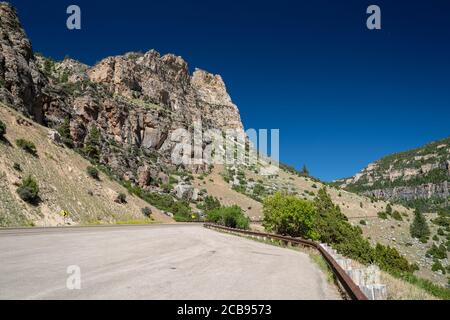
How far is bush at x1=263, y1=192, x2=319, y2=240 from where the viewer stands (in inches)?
2296

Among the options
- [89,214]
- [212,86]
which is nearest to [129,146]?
[89,214]

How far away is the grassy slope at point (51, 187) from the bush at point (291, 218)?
18.8 metres

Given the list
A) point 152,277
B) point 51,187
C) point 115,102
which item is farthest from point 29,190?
point 115,102

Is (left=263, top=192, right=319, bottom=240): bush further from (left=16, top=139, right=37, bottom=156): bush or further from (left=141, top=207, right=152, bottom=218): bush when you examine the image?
(left=16, top=139, right=37, bottom=156): bush

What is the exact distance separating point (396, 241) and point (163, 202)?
48.9 metres

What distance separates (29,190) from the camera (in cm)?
3756

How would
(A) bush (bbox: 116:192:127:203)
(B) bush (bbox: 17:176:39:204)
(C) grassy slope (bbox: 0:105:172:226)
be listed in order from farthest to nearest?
(A) bush (bbox: 116:192:127:203) < (B) bush (bbox: 17:176:39:204) < (C) grassy slope (bbox: 0:105:172:226)

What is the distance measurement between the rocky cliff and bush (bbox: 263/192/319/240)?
96.9 feet

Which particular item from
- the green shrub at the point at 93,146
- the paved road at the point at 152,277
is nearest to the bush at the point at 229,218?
the green shrub at the point at 93,146

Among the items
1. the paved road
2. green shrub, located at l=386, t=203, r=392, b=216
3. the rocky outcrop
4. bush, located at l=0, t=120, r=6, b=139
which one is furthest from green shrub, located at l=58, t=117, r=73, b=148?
green shrub, located at l=386, t=203, r=392, b=216

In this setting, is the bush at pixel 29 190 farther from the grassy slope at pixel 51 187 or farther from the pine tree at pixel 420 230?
the pine tree at pixel 420 230

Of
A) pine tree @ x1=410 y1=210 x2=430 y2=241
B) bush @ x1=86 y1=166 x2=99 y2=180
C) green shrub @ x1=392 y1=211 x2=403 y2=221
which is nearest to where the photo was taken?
bush @ x1=86 y1=166 x2=99 y2=180

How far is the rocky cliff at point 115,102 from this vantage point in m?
63.9

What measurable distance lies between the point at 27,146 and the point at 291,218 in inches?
1386
